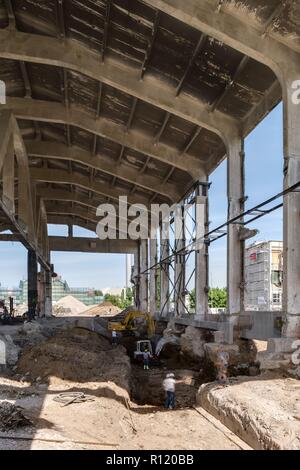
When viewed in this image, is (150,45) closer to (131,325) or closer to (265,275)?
(265,275)

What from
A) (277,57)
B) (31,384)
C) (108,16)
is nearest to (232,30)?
(277,57)

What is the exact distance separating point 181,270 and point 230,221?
978 cm

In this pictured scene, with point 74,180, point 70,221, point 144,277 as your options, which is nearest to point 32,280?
point 74,180

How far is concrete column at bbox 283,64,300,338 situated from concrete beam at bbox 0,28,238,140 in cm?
493

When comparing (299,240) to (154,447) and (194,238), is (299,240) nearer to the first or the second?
(154,447)

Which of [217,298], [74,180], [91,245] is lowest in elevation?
[217,298]

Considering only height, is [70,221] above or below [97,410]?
above

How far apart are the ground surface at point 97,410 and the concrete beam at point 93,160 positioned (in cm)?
1089

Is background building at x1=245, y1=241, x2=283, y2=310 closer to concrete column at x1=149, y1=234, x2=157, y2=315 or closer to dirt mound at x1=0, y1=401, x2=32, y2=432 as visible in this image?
concrete column at x1=149, y1=234, x2=157, y2=315

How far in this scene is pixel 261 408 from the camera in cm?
775

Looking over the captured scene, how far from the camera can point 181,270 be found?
2388 centimetres

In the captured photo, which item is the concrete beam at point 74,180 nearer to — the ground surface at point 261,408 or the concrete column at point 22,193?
the concrete column at point 22,193

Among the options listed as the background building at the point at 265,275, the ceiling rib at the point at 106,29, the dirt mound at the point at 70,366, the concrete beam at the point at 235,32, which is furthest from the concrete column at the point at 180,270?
the concrete beam at the point at 235,32

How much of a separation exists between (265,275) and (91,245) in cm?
1960
